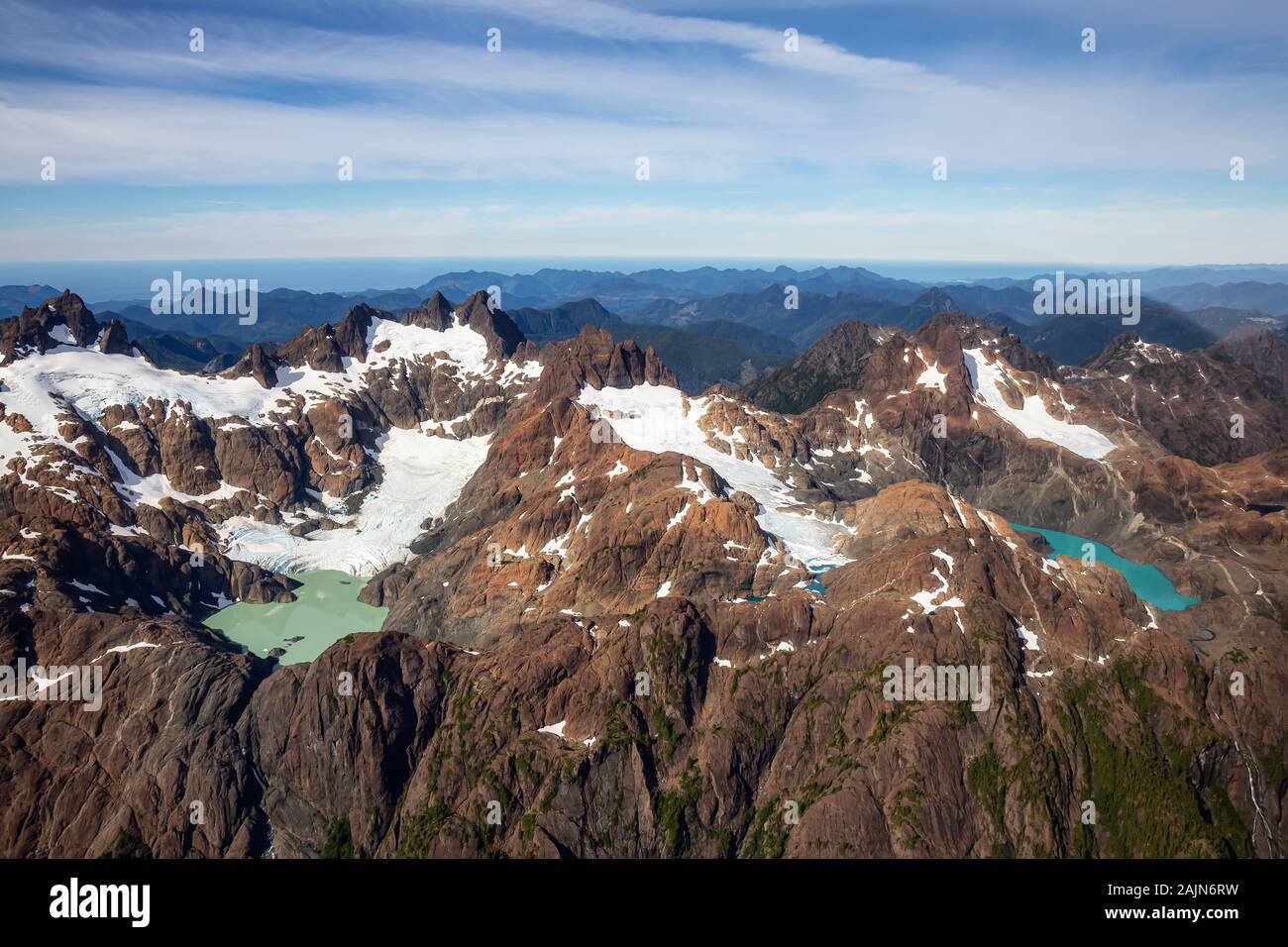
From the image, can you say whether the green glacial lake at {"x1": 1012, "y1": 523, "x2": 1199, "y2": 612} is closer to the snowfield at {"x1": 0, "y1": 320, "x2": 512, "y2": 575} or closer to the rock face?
the rock face

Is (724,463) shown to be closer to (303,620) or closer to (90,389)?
(303,620)

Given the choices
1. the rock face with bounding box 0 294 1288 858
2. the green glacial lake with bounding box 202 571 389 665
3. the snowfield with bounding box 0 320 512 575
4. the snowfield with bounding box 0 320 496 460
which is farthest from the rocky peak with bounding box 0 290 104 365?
the green glacial lake with bounding box 202 571 389 665

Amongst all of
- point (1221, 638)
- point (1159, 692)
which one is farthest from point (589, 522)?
point (1221, 638)

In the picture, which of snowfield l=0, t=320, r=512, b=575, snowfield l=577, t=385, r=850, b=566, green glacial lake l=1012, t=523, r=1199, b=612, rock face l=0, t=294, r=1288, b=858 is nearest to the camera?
rock face l=0, t=294, r=1288, b=858

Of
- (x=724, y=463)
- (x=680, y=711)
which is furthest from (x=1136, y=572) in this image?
(x=680, y=711)

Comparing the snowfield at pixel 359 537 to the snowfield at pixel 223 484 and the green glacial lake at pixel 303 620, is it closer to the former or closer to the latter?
the snowfield at pixel 223 484

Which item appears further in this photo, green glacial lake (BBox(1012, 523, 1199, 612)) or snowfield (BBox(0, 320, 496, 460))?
snowfield (BBox(0, 320, 496, 460))
